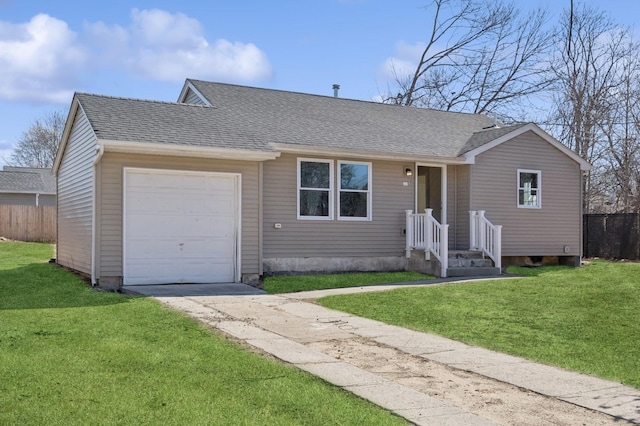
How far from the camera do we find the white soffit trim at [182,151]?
1145 cm

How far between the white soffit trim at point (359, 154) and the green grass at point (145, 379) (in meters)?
5.84

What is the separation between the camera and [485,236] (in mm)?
15258

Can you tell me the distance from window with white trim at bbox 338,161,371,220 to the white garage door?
273cm

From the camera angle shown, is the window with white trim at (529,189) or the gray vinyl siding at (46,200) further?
the gray vinyl siding at (46,200)

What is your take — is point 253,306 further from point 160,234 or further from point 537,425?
point 537,425

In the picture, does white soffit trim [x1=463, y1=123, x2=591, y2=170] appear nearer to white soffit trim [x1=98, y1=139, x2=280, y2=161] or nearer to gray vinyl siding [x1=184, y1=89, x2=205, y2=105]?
white soffit trim [x1=98, y1=139, x2=280, y2=161]

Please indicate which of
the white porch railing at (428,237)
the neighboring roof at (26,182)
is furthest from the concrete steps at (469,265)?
the neighboring roof at (26,182)

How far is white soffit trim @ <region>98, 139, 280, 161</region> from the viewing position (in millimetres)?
11445

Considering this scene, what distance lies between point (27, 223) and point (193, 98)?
45.8 feet

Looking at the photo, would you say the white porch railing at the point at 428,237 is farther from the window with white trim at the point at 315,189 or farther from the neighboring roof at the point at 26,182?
the neighboring roof at the point at 26,182

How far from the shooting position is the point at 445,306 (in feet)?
32.2

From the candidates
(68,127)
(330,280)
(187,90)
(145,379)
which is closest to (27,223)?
(187,90)

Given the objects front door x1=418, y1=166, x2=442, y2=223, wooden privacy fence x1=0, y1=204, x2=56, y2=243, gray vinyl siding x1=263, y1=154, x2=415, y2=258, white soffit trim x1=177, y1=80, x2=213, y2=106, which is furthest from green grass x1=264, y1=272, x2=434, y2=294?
wooden privacy fence x1=0, y1=204, x2=56, y2=243

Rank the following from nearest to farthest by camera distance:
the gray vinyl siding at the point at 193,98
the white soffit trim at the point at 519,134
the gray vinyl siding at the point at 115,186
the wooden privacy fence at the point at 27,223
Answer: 1. the gray vinyl siding at the point at 115,186
2. the white soffit trim at the point at 519,134
3. the gray vinyl siding at the point at 193,98
4. the wooden privacy fence at the point at 27,223
